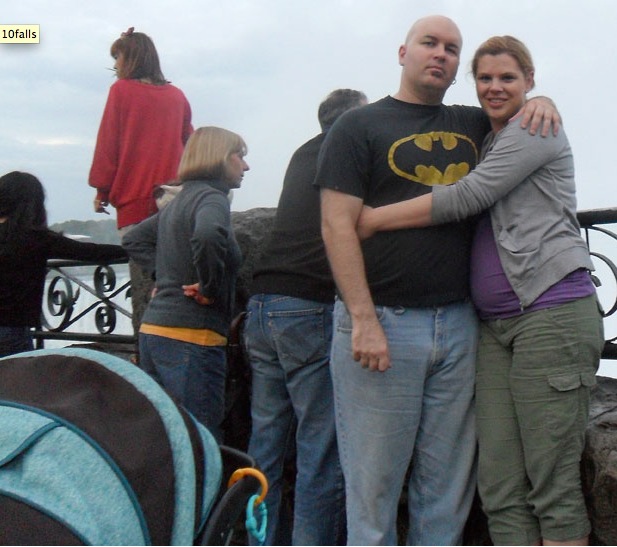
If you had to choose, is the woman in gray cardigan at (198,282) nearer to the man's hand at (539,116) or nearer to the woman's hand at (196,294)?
the woman's hand at (196,294)

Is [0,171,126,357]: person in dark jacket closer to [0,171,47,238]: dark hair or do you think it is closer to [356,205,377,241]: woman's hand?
[0,171,47,238]: dark hair

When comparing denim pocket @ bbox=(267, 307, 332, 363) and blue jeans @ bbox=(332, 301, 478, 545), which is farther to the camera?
denim pocket @ bbox=(267, 307, 332, 363)

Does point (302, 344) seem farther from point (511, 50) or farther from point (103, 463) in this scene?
→ point (103, 463)

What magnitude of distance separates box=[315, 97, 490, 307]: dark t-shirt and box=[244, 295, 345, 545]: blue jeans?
563 mm

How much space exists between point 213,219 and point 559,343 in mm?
1258

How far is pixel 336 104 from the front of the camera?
2.98 meters

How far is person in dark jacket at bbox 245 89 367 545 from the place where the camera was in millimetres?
2877

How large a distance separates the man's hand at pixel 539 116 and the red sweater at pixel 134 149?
2.13m

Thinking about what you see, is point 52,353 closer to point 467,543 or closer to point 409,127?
point 409,127

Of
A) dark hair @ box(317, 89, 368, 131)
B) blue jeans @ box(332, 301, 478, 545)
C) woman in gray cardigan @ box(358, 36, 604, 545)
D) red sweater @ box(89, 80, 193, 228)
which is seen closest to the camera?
woman in gray cardigan @ box(358, 36, 604, 545)

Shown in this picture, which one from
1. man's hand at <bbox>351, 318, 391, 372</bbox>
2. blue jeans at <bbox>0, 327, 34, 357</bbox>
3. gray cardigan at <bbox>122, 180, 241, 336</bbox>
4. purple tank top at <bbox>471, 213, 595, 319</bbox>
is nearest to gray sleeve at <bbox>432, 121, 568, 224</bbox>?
purple tank top at <bbox>471, 213, 595, 319</bbox>

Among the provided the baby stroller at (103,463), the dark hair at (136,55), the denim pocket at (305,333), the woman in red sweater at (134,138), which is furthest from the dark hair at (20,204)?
the baby stroller at (103,463)

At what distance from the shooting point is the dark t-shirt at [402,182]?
7.69 feet

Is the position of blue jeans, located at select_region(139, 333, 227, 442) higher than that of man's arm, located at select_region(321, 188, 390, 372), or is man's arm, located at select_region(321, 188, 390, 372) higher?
man's arm, located at select_region(321, 188, 390, 372)
